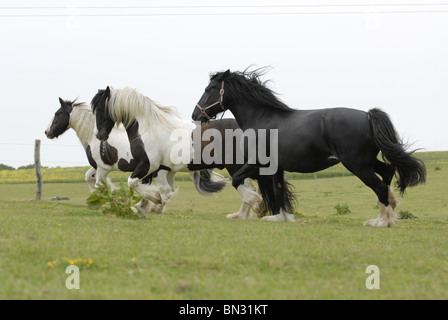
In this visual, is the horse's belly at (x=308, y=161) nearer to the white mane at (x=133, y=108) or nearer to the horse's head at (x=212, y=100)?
the horse's head at (x=212, y=100)

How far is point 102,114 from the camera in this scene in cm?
1088

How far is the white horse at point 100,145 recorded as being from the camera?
1252 centimetres

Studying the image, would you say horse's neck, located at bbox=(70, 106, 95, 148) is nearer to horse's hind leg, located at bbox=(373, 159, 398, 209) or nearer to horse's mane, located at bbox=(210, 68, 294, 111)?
horse's mane, located at bbox=(210, 68, 294, 111)

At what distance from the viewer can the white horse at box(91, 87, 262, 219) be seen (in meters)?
10.8

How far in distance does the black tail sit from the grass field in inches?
75.9

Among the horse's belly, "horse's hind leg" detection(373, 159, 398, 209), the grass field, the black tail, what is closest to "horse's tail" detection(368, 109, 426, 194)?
"horse's hind leg" detection(373, 159, 398, 209)

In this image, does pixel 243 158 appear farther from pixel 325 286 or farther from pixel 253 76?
pixel 325 286

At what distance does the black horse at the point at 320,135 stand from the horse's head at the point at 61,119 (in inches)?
213

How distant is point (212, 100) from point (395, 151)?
3796mm
